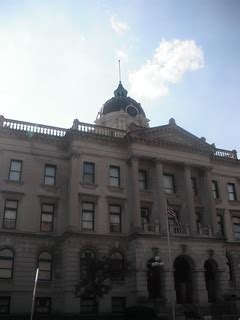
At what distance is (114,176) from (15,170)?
31.7 feet

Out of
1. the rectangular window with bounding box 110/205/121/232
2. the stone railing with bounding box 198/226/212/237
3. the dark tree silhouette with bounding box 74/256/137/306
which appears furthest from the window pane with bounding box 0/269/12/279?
the stone railing with bounding box 198/226/212/237

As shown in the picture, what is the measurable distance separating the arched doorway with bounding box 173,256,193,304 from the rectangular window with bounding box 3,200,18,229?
611 inches

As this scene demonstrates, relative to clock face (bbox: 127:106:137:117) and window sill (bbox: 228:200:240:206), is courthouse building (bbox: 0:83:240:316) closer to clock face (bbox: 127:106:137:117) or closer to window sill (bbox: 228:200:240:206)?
window sill (bbox: 228:200:240:206)

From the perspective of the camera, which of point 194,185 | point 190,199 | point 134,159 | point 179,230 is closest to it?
point 179,230

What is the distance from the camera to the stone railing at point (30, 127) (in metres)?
36.6

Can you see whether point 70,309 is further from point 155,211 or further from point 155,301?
point 155,211

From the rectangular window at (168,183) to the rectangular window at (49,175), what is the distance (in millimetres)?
11511

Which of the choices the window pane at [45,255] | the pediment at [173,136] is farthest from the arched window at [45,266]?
the pediment at [173,136]

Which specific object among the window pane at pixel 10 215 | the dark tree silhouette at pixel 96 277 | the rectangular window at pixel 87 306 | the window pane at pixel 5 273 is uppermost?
the window pane at pixel 10 215

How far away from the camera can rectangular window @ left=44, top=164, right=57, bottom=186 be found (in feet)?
120

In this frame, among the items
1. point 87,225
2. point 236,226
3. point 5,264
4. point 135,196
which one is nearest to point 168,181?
point 135,196

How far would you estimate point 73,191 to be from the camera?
34844 mm

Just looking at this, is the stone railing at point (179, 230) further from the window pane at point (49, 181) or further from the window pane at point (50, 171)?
the window pane at point (50, 171)

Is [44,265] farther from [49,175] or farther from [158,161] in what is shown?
[158,161]
